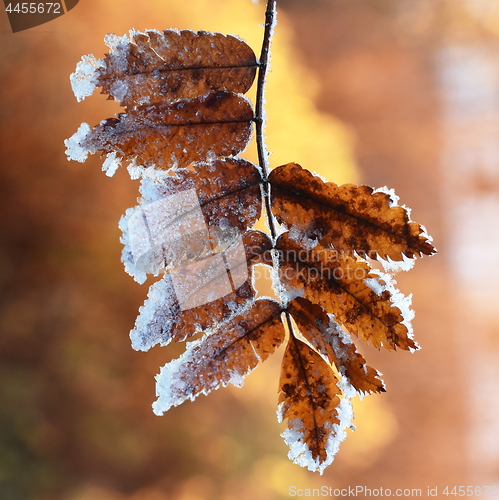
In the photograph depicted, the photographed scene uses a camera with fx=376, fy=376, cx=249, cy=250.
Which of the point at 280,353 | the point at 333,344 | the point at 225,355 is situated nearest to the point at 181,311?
the point at 225,355

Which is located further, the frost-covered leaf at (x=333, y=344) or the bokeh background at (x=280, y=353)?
the bokeh background at (x=280, y=353)

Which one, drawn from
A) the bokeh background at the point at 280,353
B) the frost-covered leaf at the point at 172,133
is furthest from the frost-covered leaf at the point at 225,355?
the bokeh background at the point at 280,353

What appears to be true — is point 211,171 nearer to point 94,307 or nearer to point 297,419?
point 297,419

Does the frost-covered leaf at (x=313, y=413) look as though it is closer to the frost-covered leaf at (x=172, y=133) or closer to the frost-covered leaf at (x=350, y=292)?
the frost-covered leaf at (x=350, y=292)

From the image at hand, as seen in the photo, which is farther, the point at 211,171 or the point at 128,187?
the point at 128,187

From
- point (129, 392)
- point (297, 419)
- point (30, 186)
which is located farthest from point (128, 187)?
point (297, 419)

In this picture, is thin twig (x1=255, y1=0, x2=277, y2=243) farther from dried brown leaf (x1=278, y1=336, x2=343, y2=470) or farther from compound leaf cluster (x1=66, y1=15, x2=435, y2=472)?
dried brown leaf (x1=278, y1=336, x2=343, y2=470)

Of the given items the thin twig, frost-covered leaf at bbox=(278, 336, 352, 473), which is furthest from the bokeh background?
frost-covered leaf at bbox=(278, 336, 352, 473)
